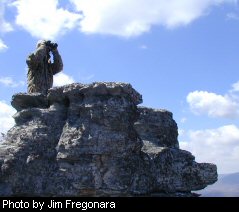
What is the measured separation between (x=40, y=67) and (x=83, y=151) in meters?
6.35

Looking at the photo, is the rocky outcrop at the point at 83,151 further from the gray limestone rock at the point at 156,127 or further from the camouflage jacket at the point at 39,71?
the camouflage jacket at the point at 39,71

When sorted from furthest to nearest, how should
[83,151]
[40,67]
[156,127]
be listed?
[40,67] < [156,127] < [83,151]

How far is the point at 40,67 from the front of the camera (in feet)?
57.8

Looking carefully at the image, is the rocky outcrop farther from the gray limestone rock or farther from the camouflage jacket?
the camouflage jacket

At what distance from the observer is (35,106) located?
46.0 feet

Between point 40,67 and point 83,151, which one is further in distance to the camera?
point 40,67

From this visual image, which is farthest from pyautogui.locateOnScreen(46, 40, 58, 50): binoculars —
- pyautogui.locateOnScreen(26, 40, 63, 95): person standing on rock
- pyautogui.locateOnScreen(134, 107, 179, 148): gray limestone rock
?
pyautogui.locateOnScreen(134, 107, 179, 148): gray limestone rock

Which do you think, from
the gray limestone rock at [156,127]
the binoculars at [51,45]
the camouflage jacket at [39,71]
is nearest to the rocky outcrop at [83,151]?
the gray limestone rock at [156,127]

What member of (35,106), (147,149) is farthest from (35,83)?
(147,149)

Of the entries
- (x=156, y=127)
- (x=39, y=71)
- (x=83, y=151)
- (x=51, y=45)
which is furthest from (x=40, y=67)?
(x=83, y=151)

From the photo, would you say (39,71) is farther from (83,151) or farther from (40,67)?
(83,151)

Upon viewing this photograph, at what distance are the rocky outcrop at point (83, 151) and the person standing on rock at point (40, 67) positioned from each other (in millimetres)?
3544

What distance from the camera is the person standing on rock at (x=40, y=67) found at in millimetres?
17328
